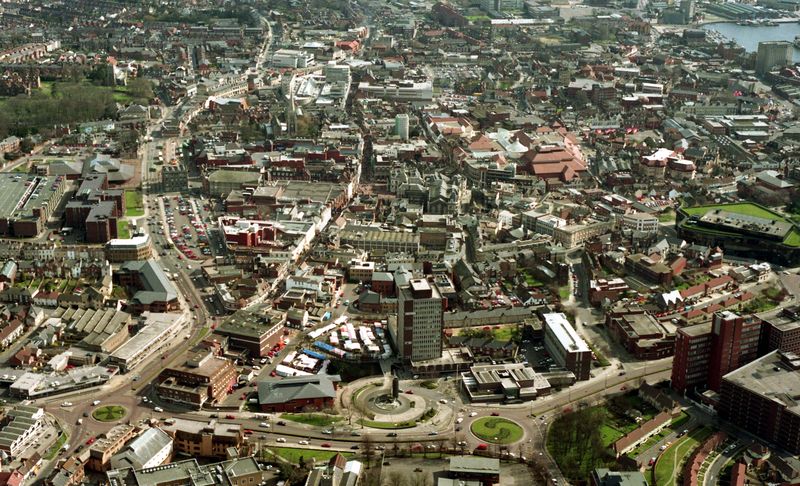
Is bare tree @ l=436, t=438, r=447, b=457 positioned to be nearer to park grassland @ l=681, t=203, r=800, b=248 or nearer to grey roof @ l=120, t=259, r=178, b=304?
grey roof @ l=120, t=259, r=178, b=304

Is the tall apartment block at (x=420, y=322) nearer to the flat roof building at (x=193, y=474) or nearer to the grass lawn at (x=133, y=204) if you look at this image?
the flat roof building at (x=193, y=474)

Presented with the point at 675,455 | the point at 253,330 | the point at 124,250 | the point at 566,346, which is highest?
the point at 124,250

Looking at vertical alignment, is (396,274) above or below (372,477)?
above

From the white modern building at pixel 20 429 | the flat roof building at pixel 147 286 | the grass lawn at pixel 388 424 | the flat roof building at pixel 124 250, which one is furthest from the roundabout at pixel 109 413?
the flat roof building at pixel 124 250

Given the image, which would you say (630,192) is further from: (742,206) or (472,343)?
(472,343)

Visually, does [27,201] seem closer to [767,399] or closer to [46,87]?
[46,87]

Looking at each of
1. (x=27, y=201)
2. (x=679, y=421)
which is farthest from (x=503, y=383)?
(x=27, y=201)

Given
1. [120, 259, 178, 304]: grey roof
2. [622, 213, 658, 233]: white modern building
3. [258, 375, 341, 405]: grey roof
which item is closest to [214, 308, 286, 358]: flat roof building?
→ [258, 375, 341, 405]: grey roof
